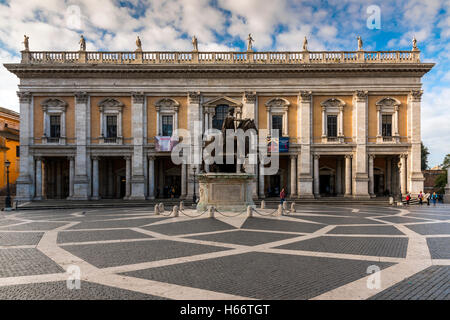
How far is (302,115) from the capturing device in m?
29.7

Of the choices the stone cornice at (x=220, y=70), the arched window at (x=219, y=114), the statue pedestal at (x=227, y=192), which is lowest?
the statue pedestal at (x=227, y=192)

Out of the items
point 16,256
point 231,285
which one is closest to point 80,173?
point 16,256

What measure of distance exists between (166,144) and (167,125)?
2.38 metres

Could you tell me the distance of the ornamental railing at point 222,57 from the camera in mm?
29422

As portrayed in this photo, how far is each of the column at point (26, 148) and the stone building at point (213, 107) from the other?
10cm

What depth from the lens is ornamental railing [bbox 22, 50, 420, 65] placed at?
29.4 m

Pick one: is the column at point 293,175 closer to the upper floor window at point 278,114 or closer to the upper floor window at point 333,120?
the upper floor window at point 278,114

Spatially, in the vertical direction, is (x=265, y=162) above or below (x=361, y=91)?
below

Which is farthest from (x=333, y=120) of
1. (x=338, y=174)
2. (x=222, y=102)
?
(x=222, y=102)

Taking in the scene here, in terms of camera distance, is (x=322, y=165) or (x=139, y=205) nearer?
(x=139, y=205)

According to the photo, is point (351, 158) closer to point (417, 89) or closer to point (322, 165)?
point (322, 165)

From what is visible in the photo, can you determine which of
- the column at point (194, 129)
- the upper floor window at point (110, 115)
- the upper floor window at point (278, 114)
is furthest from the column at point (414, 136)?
the upper floor window at point (110, 115)

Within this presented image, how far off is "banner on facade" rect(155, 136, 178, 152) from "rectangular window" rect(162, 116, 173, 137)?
1210 millimetres
